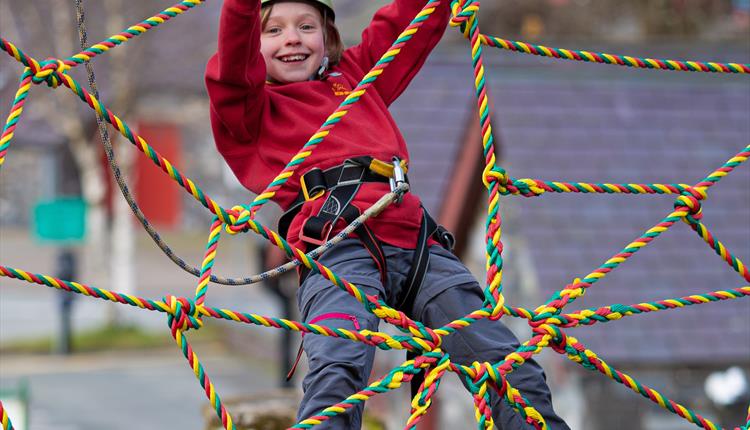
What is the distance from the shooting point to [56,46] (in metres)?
14.3

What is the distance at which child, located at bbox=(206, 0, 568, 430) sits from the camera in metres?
2.65

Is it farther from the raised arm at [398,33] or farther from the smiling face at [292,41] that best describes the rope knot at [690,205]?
the smiling face at [292,41]

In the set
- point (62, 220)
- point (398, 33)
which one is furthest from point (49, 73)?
point (62, 220)

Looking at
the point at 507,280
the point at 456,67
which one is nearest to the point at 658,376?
the point at 507,280

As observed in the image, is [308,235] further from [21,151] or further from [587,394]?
[21,151]

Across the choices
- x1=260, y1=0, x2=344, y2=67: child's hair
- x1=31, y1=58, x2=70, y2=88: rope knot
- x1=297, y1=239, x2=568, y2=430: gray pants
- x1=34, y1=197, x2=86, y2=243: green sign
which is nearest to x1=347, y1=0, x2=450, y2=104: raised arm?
x1=260, y1=0, x2=344, y2=67: child's hair

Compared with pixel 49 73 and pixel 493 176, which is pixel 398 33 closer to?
pixel 493 176

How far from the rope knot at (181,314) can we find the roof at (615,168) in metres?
3.90

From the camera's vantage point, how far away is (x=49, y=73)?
256cm

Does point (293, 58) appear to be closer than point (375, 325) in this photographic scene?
No

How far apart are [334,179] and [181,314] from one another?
1.94 feet

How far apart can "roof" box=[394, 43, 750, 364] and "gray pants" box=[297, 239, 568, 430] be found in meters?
3.39

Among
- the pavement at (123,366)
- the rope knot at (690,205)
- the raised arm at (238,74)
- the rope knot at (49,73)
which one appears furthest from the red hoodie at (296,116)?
the pavement at (123,366)

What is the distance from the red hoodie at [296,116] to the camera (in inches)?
108
